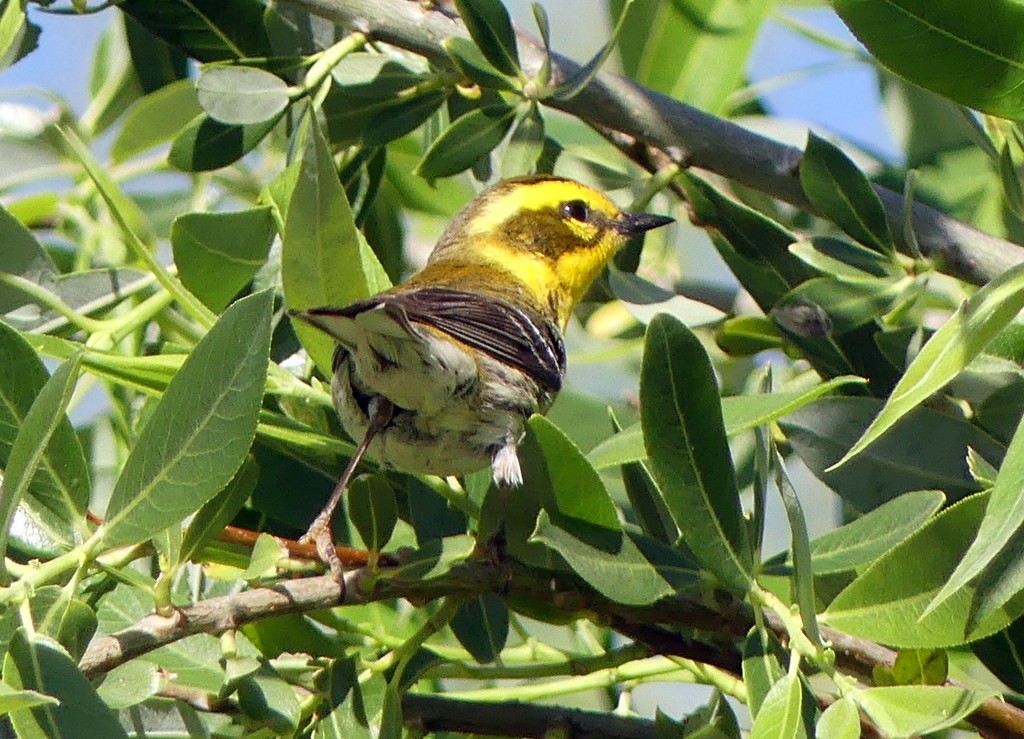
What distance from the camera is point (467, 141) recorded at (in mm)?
2410

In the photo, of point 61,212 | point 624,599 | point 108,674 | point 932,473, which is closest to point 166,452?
point 108,674

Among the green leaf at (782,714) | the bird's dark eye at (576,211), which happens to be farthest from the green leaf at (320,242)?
the bird's dark eye at (576,211)

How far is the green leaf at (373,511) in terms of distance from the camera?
1.96 metres

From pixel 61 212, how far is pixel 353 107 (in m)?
0.79

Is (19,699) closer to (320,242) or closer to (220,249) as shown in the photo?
(320,242)

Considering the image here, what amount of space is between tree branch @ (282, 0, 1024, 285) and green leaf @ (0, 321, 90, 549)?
2.86 ft

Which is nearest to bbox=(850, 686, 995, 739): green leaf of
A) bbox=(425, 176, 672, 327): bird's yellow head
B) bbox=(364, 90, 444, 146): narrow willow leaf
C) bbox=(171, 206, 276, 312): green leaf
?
bbox=(171, 206, 276, 312): green leaf

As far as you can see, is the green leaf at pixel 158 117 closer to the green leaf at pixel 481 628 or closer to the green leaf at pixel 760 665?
the green leaf at pixel 481 628

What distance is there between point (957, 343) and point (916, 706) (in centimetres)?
40

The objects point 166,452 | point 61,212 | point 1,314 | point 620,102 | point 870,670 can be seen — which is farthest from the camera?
point 61,212

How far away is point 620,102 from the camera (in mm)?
2420

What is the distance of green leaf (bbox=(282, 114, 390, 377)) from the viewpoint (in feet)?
6.36

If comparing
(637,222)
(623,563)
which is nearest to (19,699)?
(623,563)

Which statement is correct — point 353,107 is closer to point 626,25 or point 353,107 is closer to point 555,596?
point 626,25
